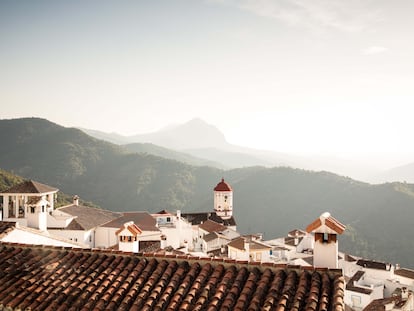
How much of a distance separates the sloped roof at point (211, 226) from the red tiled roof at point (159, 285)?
4192 cm

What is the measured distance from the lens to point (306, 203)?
112 m

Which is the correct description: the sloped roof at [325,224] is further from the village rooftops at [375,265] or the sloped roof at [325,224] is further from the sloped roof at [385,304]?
the village rooftops at [375,265]

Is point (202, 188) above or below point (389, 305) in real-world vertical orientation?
above

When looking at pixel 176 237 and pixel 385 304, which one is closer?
pixel 385 304

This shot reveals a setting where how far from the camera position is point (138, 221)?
130ft

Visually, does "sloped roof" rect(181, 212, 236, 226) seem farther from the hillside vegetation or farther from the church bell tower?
the hillside vegetation

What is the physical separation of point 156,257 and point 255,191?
11409 centimetres

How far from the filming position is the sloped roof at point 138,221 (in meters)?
37.8

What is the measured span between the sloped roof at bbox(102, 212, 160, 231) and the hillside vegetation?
171 ft

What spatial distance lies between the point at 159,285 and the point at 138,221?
32.5m

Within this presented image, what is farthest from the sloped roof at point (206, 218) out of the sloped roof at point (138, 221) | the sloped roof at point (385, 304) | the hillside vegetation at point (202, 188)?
the hillside vegetation at point (202, 188)

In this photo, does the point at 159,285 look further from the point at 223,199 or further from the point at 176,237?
the point at 223,199

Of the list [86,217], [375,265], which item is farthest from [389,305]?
[86,217]

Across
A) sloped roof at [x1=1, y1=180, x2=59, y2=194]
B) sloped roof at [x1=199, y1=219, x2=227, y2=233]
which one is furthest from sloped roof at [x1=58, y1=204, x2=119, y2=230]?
sloped roof at [x1=199, y1=219, x2=227, y2=233]
